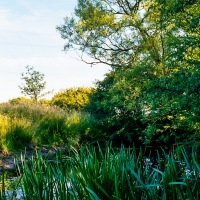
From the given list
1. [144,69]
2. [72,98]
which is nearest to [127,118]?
[144,69]

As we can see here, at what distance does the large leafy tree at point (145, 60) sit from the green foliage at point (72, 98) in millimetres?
5629

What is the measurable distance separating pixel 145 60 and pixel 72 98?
13373mm

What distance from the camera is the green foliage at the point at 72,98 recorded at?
24359 mm

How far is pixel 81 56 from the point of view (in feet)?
65.1

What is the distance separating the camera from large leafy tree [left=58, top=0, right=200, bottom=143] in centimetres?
764

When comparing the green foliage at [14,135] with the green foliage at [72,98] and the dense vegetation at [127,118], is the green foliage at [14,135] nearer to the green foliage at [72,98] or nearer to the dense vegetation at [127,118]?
the dense vegetation at [127,118]

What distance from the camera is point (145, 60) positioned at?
11.9 m

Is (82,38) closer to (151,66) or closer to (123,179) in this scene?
(151,66)

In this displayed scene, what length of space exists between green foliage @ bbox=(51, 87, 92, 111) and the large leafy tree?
5629 millimetres

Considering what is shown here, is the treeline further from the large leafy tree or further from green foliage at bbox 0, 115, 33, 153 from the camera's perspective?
green foliage at bbox 0, 115, 33, 153

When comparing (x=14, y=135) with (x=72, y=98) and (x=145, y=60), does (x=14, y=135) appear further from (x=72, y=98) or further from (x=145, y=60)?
(x=72, y=98)

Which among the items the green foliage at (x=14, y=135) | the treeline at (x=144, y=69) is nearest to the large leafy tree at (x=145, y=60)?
the treeline at (x=144, y=69)

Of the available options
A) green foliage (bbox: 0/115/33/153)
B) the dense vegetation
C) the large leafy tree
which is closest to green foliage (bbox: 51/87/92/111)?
the dense vegetation

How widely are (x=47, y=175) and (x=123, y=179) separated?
69cm
